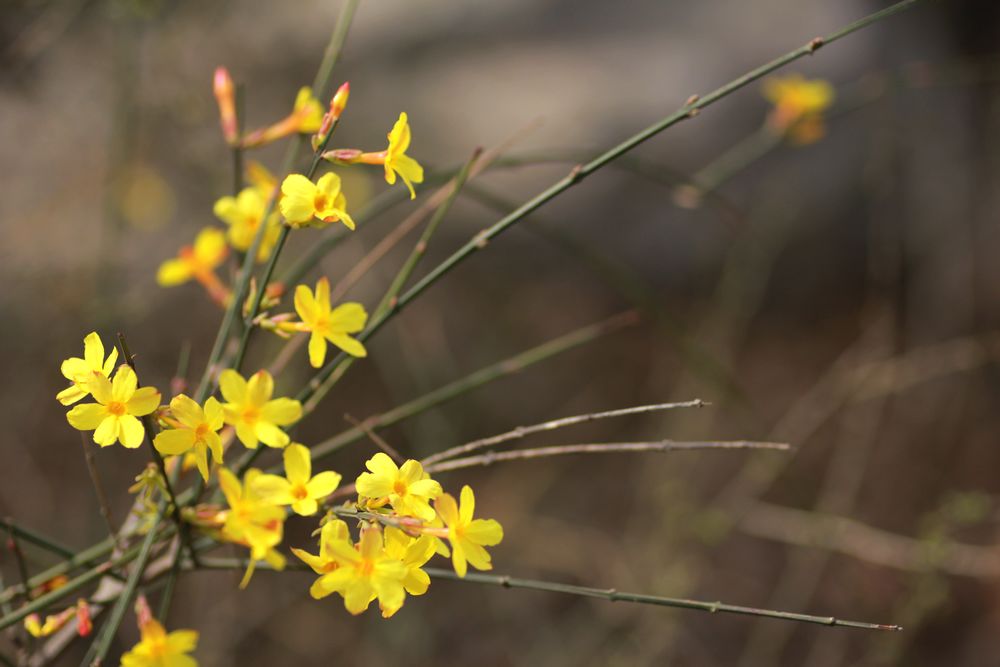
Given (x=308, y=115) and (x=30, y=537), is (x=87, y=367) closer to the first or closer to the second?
(x=30, y=537)

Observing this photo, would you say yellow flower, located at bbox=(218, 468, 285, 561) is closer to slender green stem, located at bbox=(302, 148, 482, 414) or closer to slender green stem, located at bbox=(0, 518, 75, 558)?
slender green stem, located at bbox=(302, 148, 482, 414)

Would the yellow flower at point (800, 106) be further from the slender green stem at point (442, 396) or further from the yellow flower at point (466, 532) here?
the yellow flower at point (466, 532)

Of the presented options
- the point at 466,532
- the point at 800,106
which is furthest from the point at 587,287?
the point at 466,532

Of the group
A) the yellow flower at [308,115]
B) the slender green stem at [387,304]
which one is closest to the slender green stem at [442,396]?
the slender green stem at [387,304]

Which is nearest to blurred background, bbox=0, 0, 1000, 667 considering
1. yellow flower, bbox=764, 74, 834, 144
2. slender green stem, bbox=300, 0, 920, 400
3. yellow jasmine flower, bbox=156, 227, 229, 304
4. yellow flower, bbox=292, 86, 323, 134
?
yellow flower, bbox=764, 74, 834, 144

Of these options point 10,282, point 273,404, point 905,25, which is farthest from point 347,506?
point 905,25

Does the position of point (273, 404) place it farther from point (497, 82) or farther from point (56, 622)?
point (497, 82)
